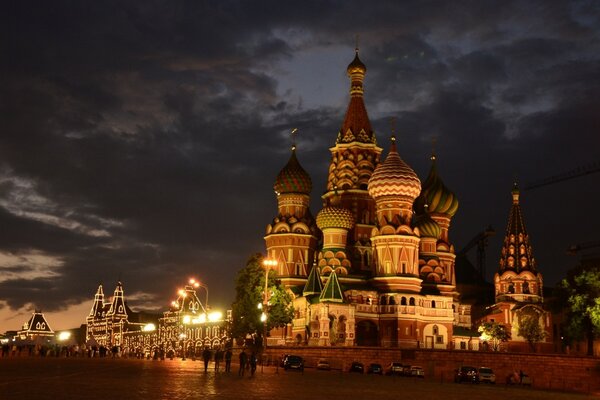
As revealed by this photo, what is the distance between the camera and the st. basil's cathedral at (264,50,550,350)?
7869 cm

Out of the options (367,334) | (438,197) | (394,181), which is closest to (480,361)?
(367,334)

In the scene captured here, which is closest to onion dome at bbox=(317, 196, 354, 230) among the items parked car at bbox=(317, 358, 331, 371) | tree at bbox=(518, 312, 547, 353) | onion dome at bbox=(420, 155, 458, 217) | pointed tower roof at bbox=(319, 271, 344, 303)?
pointed tower roof at bbox=(319, 271, 344, 303)

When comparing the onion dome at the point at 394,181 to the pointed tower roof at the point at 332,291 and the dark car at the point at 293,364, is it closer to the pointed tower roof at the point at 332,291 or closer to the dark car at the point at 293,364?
the pointed tower roof at the point at 332,291

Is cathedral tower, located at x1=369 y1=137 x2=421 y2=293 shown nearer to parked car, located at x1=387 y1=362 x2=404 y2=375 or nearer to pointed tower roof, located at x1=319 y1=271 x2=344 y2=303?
pointed tower roof, located at x1=319 y1=271 x2=344 y2=303

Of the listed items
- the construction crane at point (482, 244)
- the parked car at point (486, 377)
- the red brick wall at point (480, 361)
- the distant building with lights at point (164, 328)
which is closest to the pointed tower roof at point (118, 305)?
the distant building with lights at point (164, 328)

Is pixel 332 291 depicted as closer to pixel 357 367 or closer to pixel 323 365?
pixel 323 365

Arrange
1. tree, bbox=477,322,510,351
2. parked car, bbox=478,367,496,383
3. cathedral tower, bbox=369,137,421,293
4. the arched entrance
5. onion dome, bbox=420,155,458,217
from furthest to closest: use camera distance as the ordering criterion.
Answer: onion dome, bbox=420,155,458,217
tree, bbox=477,322,510,351
cathedral tower, bbox=369,137,421,293
the arched entrance
parked car, bbox=478,367,496,383

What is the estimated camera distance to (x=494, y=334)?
3295 inches

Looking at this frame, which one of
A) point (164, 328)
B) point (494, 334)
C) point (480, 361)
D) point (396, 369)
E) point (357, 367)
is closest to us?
point (396, 369)

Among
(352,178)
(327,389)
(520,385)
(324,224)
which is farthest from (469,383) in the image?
(352,178)

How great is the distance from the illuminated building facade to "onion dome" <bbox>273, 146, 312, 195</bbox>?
22.1 metres

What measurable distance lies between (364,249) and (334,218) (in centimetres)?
537

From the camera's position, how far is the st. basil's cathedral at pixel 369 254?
258ft

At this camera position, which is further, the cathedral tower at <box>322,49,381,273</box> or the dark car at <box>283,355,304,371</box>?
the cathedral tower at <box>322,49,381,273</box>
